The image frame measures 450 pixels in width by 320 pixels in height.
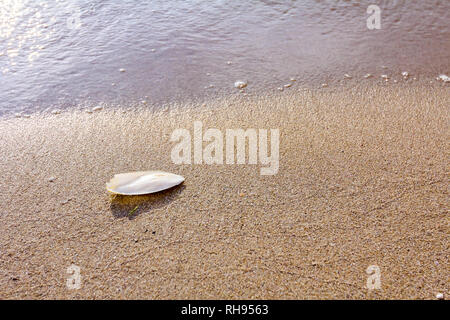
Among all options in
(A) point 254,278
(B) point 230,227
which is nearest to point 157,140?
(B) point 230,227

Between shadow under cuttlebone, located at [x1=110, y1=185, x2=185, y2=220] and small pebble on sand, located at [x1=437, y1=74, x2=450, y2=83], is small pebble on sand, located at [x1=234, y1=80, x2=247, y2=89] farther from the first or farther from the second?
small pebble on sand, located at [x1=437, y1=74, x2=450, y2=83]

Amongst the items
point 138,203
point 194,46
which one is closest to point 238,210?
point 138,203

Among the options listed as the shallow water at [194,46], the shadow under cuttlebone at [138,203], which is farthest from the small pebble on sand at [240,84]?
the shadow under cuttlebone at [138,203]

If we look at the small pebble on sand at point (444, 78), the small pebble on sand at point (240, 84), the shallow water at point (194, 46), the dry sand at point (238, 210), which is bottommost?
the dry sand at point (238, 210)

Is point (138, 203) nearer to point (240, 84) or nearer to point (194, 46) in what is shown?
point (240, 84)

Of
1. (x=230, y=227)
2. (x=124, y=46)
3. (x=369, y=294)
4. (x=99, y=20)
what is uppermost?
(x=99, y=20)

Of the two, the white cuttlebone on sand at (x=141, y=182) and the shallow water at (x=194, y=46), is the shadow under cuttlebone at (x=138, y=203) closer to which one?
the white cuttlebone on sand at (x=141, y=182)

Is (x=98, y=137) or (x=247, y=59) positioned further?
(x=247, y=59)

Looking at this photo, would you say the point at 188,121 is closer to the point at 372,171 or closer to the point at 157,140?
the point at 157,140
